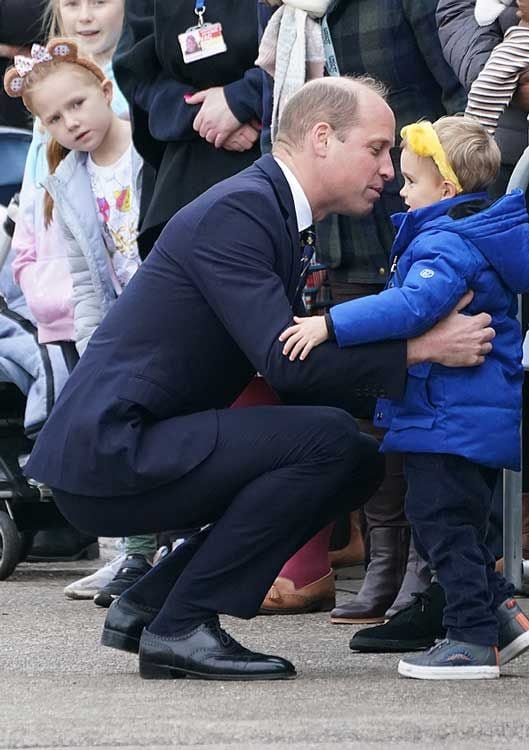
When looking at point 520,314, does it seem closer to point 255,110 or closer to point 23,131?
point 255,110

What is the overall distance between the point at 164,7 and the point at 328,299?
109cm

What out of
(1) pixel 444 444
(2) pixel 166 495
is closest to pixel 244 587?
(2) pixel 166 495

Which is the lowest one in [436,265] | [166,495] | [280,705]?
[280,705]

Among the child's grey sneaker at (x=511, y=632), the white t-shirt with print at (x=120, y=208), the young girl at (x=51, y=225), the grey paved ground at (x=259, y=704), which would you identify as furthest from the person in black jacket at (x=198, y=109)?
the child's grey sneaker at (x=511, y=632)

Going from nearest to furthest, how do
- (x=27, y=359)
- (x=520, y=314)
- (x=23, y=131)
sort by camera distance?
1. (x=520, y=314)
2. (x=27, y=359)
3. (x=23, y=131)

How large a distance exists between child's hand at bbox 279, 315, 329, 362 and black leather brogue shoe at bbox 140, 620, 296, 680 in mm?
641

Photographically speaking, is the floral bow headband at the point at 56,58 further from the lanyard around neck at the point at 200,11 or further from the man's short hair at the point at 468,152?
the man's short hair at the point at 468,152

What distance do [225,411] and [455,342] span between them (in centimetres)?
54

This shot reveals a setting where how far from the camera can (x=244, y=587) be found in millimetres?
4109

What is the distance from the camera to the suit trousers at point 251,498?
4.09m

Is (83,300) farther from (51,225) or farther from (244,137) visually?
(244,137)

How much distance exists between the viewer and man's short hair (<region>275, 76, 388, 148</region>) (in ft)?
14.1

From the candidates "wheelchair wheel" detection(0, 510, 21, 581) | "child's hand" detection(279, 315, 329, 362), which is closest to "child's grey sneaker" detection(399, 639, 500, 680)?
"child's hand" detection(279, 315, 329, 362)

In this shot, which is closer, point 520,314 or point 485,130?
point 485,130
